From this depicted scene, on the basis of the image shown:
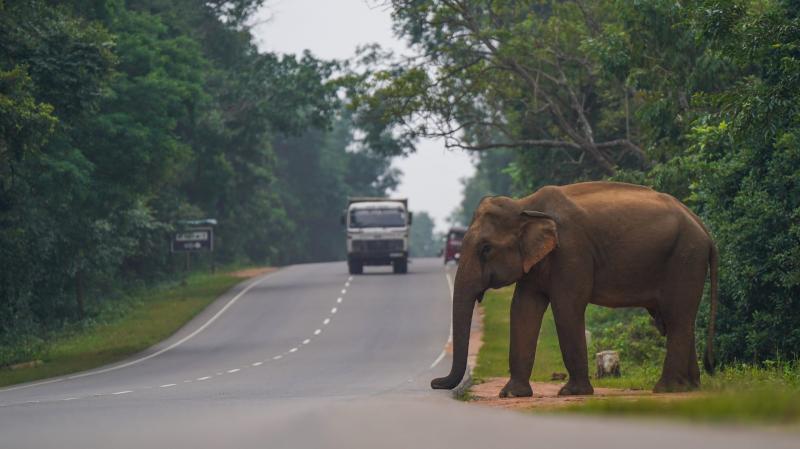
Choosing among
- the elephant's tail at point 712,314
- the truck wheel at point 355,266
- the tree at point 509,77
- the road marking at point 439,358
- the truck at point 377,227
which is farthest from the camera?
the truck wheel at point 355,266

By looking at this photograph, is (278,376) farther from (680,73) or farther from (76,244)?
(76,244)

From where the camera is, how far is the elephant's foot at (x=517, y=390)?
52.8ft

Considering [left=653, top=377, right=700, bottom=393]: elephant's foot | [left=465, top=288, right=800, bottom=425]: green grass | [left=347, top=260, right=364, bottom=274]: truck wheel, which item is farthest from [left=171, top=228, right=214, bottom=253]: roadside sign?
[left=653, top=377, right=700, bottom=393]: elephant's foot

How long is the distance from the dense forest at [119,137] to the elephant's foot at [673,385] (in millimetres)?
16189

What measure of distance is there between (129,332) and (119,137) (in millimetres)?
→ 6702

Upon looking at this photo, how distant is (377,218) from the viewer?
57.2 metres

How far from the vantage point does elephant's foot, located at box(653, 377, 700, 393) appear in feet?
52.5

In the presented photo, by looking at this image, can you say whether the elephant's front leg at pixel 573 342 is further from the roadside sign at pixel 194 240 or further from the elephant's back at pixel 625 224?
the roadside sign at pixel 194 240

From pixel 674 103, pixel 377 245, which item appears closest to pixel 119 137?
pixel 674 103

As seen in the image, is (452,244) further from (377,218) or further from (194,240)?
(194,240)

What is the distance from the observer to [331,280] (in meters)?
58.7

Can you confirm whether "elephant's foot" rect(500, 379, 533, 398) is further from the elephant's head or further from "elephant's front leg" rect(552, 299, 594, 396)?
the elephant's head

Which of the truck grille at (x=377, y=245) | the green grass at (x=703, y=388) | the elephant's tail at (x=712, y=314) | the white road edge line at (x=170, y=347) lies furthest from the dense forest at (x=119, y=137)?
the elephant's tail at (x=712, y=314)

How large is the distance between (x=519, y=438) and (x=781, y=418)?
1656 mm
